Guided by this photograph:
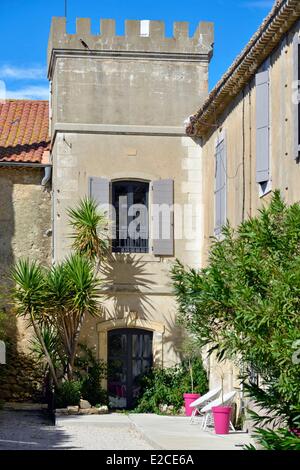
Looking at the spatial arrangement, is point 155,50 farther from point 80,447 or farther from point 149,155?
point 80,447

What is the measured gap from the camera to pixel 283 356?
10.3 meters

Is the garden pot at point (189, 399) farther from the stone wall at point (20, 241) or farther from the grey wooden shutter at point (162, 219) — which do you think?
the stone wall at point (20, 241)

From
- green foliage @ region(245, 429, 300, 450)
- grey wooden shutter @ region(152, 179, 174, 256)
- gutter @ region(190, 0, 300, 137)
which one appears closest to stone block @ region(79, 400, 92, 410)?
grey wooden shutter @ region(152, 179, 174, 256)

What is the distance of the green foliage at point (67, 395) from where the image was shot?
20.1 meters

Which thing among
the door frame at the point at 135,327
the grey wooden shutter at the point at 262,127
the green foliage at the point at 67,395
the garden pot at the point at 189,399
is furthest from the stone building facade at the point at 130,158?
the grey wooden shutter at the point at 262,127

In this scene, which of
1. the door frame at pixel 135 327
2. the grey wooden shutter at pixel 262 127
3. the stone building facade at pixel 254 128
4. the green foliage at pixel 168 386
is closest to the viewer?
the stone building facade at pixel 254 128

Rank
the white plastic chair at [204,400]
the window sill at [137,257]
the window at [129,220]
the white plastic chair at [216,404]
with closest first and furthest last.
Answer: the white plastic chair at [216,404], the white plastic chair at [204,400], the window sill at [137,257], the window at [129,220]

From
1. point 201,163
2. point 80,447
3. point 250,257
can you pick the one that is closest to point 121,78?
point 201,163

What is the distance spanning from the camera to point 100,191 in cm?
2153

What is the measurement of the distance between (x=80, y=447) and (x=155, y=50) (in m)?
10.2

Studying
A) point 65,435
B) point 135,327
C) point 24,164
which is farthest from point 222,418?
point 24,164

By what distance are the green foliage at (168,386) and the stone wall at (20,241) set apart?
285 cm

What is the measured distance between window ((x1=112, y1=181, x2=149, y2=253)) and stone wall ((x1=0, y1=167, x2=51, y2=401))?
217cm

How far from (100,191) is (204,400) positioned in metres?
5.49
